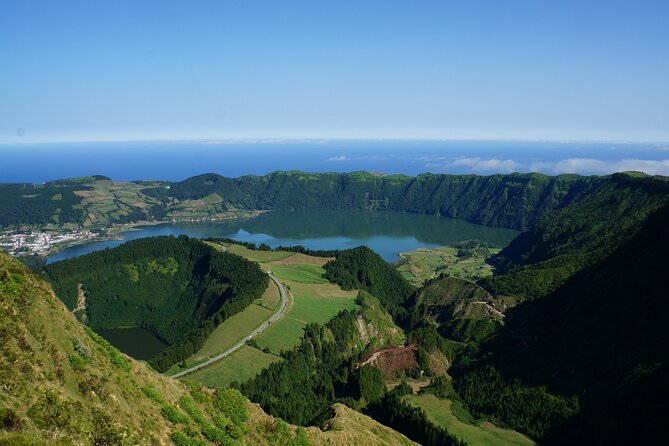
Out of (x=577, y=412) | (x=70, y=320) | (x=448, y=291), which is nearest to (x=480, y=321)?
(x=448, y=291)

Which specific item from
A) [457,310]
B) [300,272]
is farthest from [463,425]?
[300,272]

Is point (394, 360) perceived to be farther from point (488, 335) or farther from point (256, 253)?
point (256, 253)

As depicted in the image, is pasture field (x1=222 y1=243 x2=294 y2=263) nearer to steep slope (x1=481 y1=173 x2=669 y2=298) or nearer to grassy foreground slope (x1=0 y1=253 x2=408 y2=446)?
steep slope (x1=481 y1=173 x2=669 y2=298)

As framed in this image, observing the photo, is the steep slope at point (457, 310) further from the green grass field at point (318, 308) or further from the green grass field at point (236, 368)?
the green grass field at point (236, 368)

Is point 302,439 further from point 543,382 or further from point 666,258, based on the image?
point 666,258

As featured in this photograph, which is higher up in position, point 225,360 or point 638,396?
point 638,396

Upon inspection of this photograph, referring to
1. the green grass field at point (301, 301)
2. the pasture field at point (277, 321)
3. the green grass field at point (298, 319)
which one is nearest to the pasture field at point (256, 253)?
the pasture field at point (277, 321)
